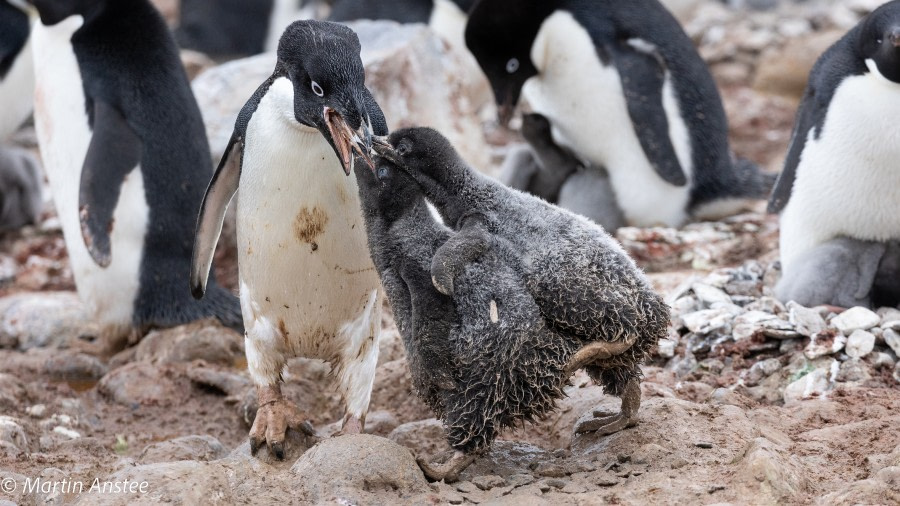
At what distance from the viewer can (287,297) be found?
423 cm

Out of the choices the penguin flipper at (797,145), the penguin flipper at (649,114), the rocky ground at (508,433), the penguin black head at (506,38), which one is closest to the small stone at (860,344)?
the rocky ground at (508,433)

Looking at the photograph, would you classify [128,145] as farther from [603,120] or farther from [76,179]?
[603,120]

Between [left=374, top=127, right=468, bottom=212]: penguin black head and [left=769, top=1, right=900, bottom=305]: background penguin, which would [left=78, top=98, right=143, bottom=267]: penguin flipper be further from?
[left=769, top=1, right=900, bottom=305]: background penguin

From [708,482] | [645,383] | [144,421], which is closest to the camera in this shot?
[708,482]

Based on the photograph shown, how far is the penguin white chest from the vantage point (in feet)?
23.4

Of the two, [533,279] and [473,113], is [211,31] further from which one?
[533,279]

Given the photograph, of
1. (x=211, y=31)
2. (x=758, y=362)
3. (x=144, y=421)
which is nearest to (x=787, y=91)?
(x=211, y=31)

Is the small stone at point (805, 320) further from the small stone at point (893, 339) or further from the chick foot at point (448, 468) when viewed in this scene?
the chick foot at point (448, 468)

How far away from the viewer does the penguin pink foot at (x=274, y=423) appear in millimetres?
4141

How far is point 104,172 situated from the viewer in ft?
18.7

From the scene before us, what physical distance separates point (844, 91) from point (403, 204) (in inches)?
93.3

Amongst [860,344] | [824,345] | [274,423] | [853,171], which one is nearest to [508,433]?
[274,423]

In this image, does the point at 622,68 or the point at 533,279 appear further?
the point at 622,68

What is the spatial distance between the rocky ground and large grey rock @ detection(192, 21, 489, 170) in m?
0.02
